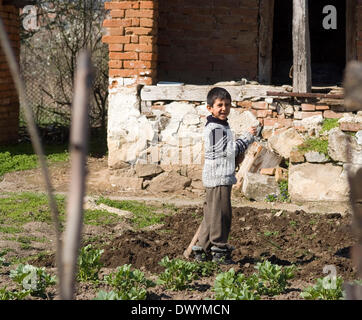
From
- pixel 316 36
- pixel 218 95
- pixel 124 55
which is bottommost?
pixel 218 95

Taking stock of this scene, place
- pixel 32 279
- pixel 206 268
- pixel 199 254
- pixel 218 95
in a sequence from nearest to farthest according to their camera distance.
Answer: pixel 32 279 < pixel 206 268 < pixel 218 95 < pixel 199 254

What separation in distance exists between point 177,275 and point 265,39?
5.02 m

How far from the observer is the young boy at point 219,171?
193 inches

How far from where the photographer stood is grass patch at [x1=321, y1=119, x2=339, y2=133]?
736 cm

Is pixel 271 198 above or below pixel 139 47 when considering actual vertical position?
below

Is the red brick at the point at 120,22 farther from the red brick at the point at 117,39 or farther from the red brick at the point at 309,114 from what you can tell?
the red brick at the point at 309,114

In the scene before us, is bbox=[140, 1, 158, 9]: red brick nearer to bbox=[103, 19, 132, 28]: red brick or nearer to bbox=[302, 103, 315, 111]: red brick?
bbox=[103, 19, 132, 28]: red brick

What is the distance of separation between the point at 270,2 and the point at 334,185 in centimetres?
283

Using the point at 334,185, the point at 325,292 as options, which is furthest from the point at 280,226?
the point at 325,292

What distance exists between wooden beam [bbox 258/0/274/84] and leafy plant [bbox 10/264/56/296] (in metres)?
5.21

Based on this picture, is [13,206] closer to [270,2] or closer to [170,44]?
[170,44]

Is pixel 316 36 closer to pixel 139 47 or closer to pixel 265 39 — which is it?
pixel 265 39

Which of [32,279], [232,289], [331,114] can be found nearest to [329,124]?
[331,114]

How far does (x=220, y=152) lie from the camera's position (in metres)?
4.95
